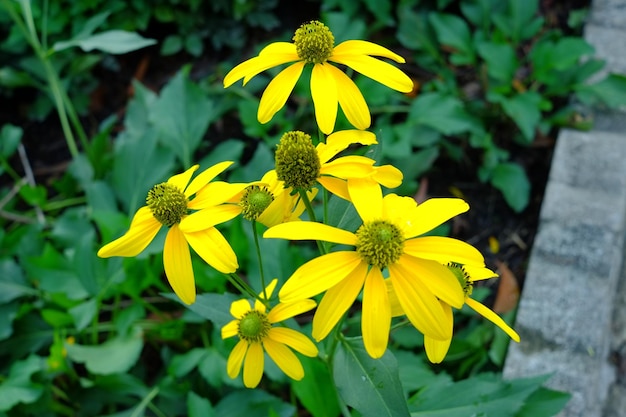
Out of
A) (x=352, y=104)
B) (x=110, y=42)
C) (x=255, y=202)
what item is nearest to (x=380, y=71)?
(x=352, y=104)

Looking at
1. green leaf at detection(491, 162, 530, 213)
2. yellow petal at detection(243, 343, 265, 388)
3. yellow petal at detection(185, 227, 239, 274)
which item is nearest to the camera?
yellow petal at detection(185, 227, 239, 274)

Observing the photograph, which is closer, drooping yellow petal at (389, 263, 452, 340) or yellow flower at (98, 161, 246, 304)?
drooping yellow petal at (389, 263, 452, 340)

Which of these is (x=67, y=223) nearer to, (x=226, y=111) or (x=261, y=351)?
(x=226, y=111)

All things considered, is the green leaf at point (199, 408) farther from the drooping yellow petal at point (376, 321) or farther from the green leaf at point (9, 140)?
the green leaf at point (9, 140)

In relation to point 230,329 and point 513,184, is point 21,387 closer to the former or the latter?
point 230,329

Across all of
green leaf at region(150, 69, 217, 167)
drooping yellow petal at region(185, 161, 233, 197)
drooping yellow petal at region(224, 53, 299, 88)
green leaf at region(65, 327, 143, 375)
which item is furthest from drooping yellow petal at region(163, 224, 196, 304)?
green leaf at region(150, 69, 217, 167)

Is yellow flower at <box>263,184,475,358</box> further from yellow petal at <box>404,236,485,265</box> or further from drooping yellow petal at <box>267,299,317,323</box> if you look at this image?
drooping yellow petal at <box>267,299,317,323</box>

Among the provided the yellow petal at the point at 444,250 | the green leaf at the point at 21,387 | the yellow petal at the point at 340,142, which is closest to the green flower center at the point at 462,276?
the yellow petal at the point at 444,250
